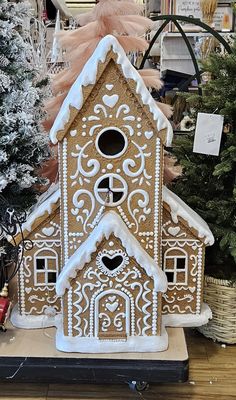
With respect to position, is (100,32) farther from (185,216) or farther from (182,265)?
(182,265)

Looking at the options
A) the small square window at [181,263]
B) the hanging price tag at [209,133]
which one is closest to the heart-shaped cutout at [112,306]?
the small square window at [181,263]

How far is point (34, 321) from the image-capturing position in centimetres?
133

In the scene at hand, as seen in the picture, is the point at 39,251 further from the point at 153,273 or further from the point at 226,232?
the point at 226,232

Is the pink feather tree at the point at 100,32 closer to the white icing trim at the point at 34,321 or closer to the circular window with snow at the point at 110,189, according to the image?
the circular window with snow at the point at 110,189

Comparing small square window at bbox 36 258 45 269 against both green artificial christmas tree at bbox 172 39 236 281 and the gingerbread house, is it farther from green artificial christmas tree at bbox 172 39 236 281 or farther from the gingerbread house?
green artificial christmas tree at bbox 172 39 236 281

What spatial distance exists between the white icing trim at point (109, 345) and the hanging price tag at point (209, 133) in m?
0.50

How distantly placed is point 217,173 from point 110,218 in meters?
0.32

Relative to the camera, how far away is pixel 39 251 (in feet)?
4.32

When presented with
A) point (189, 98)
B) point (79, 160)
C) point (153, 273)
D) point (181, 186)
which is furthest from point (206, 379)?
point (189, 98)

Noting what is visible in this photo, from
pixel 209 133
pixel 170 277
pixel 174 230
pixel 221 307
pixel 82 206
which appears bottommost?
pixel 221 307

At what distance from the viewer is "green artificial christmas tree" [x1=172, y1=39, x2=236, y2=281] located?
4.39 feet

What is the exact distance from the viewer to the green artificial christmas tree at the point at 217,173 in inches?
52.6

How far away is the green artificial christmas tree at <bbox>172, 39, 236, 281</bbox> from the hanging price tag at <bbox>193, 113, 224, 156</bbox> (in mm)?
22

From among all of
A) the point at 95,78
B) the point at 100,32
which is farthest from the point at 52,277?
the point at 100,32
